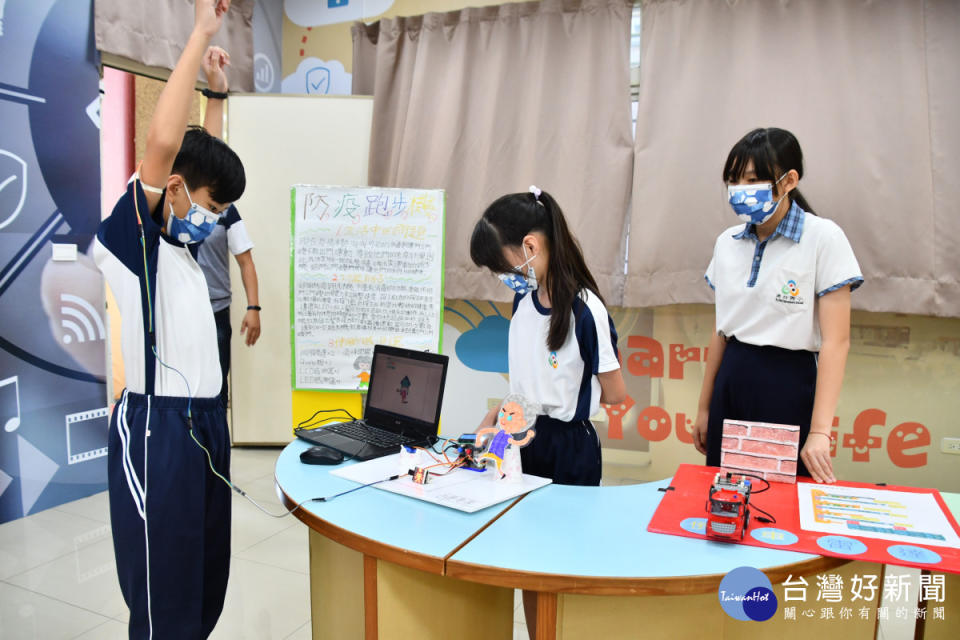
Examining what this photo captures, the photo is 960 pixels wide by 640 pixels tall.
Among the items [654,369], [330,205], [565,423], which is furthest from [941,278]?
[330,205]

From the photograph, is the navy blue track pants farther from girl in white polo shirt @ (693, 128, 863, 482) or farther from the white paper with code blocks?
the white paper with code blocks

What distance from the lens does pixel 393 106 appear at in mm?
3670

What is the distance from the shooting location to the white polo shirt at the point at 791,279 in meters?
1.56

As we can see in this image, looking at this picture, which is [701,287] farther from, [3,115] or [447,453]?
[3,115]

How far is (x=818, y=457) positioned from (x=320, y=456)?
1.18m

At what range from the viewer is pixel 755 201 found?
161 cm

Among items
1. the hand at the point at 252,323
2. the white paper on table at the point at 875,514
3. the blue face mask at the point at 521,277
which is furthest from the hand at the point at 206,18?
the hand at the point at 252,323

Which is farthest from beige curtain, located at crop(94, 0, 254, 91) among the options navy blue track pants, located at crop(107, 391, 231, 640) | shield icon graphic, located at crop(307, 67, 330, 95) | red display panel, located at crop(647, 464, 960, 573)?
red display panel, located at crop(647, 464, 960, 573)

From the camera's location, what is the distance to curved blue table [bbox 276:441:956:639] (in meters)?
1.05

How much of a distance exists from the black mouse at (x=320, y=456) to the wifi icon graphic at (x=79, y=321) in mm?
2015

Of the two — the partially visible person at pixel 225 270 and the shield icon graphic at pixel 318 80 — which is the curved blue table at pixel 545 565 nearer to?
the partially visible person at pixel 225 270

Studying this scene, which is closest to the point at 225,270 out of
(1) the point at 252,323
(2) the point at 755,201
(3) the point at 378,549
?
(1) the point at 252,323

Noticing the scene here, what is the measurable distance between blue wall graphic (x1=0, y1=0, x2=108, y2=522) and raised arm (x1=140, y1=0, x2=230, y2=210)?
202 centimetres

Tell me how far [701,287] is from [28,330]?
309cm
